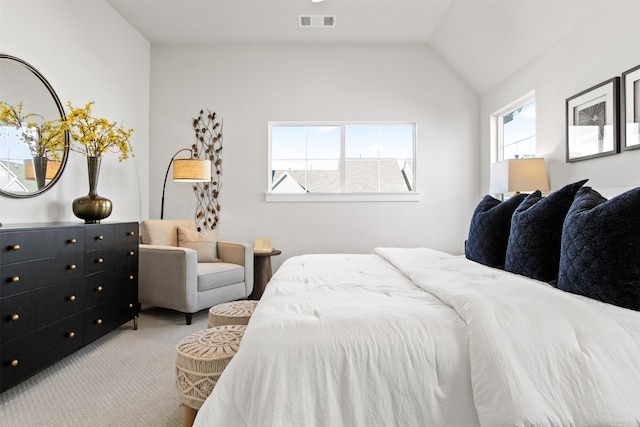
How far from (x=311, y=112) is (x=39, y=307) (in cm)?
321

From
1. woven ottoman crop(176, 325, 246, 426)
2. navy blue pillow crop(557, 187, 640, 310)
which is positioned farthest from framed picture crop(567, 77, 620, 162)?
woven ottoman crop(176, 325, 246, 426)

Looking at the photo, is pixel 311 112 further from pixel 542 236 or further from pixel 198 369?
pixel 198 369

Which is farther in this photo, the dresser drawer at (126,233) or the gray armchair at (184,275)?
the gray armchair at (184,275)

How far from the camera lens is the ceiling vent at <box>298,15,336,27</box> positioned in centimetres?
389

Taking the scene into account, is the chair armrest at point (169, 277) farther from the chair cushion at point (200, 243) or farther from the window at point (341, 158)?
the window at point (341, 158)

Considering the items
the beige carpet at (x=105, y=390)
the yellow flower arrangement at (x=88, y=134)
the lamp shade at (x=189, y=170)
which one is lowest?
the beige carpet at (x=105, y=390)

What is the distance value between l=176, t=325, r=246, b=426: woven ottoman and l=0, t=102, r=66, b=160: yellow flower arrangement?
6.38 feet

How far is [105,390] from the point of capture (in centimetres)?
208

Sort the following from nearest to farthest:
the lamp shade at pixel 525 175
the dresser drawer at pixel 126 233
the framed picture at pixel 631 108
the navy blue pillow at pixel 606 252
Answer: the navy blue pillow at pixel 606 252
the framed picture at pixel 631 108
the dresser drawer at pixel 126 233
the lamp shade at pixel 525 175

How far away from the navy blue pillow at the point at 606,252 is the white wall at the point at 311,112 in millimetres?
2847

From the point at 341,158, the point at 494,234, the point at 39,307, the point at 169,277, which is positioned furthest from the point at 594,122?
the point at 39,307

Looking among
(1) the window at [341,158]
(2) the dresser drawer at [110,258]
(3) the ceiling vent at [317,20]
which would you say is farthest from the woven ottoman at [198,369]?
(3) the ceiling vent at [317,20]

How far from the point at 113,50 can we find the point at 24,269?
2.62 m

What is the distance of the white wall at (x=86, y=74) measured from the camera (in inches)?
104
